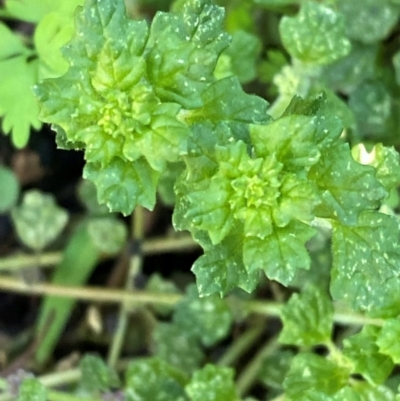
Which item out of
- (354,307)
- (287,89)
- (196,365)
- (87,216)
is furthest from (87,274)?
(354,307)

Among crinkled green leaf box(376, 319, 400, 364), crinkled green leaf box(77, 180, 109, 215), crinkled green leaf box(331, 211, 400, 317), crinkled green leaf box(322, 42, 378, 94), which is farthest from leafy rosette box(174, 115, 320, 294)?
crinkled green leaf box(77, 180, 109, 215)

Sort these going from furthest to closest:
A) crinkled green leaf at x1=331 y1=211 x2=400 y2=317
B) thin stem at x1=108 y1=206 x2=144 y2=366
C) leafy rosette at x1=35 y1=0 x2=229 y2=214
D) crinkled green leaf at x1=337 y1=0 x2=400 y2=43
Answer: thin stem at x1=108 y1=206 x2=144 y2=366 < crinkled green leaf at x1=337 y1=0 x2=400 y2=43 < crinkled green leaf at x1=331 y1=211 x2=400 y2=317 < leafy rosette at x1=35 y1=0 x2=229 y2=214

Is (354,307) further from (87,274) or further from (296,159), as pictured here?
(87,274)

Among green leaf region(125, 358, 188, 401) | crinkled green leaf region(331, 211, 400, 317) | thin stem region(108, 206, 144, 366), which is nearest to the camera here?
crinkled green leaf region(331, 211, 400, 317)

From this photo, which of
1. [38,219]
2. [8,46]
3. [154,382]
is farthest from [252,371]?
[8,46]

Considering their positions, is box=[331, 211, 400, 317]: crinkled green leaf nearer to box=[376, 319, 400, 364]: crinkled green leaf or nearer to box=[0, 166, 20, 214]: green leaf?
box=[376, 319, 400, 364]: crinkled green leaf

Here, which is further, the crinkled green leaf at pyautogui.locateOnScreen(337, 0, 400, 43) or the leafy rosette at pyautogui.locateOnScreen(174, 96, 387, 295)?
the crinkled green leaf at pyautogui.locateOnScreen(337, 0, 400, 43)

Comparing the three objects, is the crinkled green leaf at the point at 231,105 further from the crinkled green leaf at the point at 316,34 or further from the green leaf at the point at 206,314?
the green leaf at the point at 206,314
